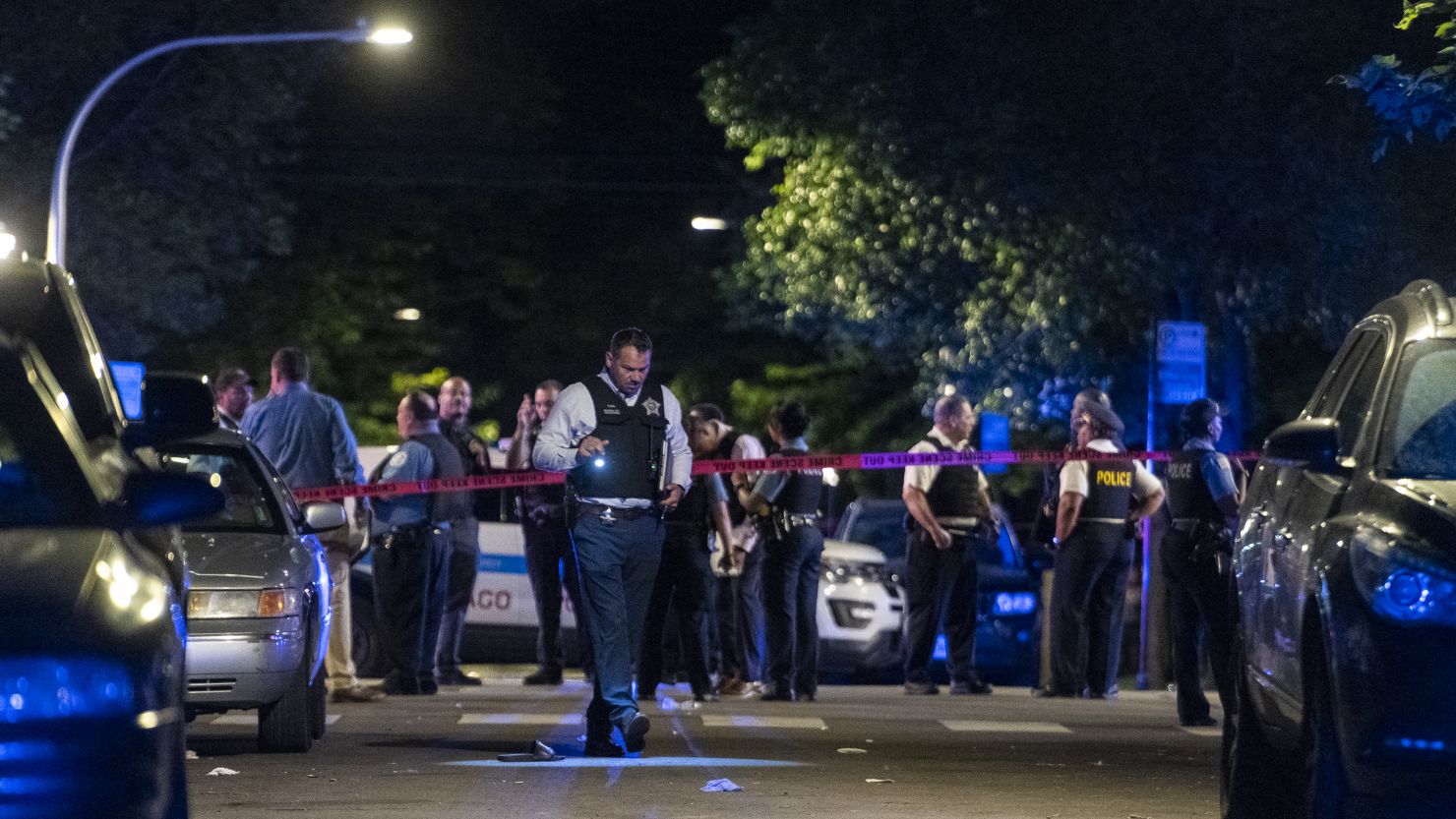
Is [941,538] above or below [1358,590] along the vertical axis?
above

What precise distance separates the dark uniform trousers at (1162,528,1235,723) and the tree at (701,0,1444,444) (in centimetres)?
1309

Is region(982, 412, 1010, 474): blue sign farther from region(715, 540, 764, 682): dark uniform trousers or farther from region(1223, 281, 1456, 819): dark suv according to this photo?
region(1223, 281, 1456, 819): dark suv

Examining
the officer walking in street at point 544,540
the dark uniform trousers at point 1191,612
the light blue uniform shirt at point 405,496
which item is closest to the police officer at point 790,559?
the officer walking in street at point 544,540

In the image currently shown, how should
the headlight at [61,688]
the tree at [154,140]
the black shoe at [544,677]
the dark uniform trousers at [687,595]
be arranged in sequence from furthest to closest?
the tree at [154,140], the black shoe at [544,677], the dark uniform trousers at [687,595], the headlight at [61,688]

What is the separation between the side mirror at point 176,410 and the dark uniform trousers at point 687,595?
8334 mm

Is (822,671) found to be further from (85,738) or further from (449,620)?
(85,738)

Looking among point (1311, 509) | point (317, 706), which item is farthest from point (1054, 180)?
point (1311, 509)

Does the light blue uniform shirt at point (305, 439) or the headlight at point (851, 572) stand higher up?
the light blue uniform shirt at point (305, 439)

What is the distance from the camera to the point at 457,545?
1844 centimetres

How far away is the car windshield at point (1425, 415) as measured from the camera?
7766 millimetres

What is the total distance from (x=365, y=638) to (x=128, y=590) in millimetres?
14833

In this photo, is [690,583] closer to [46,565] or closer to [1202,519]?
[1202,519]

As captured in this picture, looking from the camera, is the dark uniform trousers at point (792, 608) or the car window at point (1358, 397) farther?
the dark uniform trousers at point (792, 608)

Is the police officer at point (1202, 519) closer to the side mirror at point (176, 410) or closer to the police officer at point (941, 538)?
the police officer at point (941, 538)
